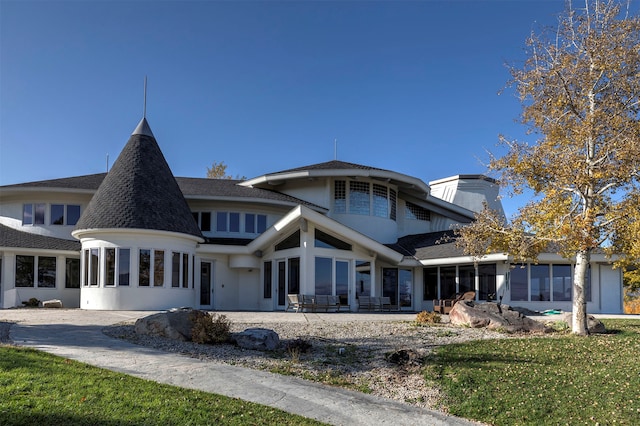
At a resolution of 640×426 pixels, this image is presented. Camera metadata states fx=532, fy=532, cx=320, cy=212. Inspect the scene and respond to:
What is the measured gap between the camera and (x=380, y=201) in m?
27.9

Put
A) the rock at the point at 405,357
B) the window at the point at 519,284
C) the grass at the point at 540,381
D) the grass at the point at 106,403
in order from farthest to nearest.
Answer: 1. the window at the point at 519,284
2. the rock at the point at 405,357
3. the grass at the point at 540,381
4. the grass at the point at 106,403

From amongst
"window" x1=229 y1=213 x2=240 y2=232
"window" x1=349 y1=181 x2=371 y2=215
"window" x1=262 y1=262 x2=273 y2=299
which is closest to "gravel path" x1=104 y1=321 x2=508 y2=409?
"window" x1=262 y1=262 x2=273 y2=299

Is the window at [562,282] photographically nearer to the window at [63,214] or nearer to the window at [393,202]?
the window at [393,202]

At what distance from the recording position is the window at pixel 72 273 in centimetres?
2439

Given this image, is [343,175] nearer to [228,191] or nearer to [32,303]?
[228,191]

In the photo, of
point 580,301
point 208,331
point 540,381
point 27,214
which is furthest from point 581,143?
point 27,214

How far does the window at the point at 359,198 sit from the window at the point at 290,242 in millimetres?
5096

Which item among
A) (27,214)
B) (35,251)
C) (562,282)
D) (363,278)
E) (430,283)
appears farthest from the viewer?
(430,283)

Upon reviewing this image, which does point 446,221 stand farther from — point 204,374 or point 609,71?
point 204,374

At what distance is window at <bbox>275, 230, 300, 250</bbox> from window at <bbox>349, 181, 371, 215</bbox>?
510cm

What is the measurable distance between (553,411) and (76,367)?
23.7 feet

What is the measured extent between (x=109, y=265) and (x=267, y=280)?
6.85m

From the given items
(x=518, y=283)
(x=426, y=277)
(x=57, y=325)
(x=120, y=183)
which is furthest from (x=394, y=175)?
(x=57, y=325)

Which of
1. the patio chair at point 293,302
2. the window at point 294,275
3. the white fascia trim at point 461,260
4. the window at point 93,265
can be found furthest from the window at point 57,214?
the white fascia trim at point 461,260
